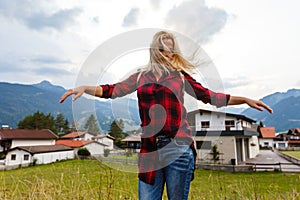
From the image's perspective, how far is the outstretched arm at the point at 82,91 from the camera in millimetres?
1310

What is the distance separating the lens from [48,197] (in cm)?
196

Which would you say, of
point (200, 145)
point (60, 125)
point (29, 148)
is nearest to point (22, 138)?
point (29, 148)

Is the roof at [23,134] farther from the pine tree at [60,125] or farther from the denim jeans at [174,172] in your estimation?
the denim jeans at [174,172]

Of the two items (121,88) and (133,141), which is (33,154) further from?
(121,88)

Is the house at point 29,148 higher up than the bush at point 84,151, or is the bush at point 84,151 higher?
the bush at point 84,151

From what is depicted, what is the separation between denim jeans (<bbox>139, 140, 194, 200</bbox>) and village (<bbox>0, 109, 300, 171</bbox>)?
27 cm

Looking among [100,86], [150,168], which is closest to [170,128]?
[150,168]

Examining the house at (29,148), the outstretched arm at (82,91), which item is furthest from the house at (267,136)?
the outstretched arm at (82,91)

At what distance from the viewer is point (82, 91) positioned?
136 centimetres

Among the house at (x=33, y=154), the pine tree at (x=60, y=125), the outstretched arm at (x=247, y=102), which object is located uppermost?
the pine tree at (x=60, y=125)

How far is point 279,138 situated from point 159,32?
74.2m

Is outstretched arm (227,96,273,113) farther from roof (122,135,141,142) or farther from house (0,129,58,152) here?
house (0,129,58,152)

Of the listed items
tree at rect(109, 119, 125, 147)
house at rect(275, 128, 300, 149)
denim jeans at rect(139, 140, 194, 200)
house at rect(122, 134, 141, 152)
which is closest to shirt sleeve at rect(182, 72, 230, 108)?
denim jeans at rect(139, 140, 194, 200)

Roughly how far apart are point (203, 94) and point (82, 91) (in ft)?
2.34
